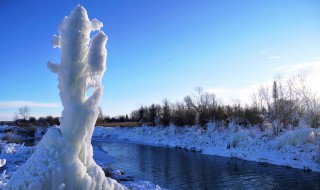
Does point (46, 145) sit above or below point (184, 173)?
above

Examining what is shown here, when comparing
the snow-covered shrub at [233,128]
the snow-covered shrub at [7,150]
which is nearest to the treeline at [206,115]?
the snow-covered shrub at [233,128]

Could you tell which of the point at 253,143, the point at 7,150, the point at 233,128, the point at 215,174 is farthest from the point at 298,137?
the point at 7,150

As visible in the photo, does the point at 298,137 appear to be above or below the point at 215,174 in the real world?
above

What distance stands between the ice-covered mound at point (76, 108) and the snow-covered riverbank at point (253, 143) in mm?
19281

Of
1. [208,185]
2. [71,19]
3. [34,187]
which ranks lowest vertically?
[208,185]

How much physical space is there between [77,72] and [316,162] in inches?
818

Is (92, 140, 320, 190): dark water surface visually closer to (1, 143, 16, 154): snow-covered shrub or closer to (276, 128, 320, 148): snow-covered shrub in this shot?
(276, 128, 320, 148): snow-covered shrub

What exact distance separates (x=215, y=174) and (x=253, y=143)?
10.1 metres

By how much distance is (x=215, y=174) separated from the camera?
2058 cm

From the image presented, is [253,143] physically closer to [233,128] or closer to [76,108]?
[233,128]

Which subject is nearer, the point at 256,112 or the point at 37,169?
the point at 37,169

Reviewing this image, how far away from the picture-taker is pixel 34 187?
671 centimetres

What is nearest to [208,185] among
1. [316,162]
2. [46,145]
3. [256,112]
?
[316,162]

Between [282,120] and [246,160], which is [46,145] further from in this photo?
[282,120]
